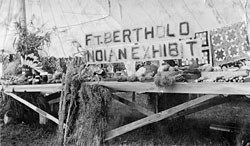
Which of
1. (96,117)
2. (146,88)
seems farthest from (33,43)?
(146,88)

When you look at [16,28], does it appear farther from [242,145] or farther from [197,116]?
[242,145]

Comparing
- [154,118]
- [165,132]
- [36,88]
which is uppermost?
[36,88]

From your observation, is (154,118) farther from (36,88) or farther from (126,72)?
(36,88)

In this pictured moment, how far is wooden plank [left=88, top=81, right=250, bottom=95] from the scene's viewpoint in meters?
2.19

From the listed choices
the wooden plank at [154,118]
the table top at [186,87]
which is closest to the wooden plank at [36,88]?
the table top at [186,87]

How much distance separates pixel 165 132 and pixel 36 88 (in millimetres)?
1667

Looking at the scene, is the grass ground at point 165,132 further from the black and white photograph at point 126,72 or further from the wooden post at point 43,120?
the wooden post at point 43,120

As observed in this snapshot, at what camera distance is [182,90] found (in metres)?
2.50

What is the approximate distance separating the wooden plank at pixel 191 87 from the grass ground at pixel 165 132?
50 cm

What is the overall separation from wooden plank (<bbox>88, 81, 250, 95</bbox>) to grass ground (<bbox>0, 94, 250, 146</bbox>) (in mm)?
498

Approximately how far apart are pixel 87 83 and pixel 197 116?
1856mm

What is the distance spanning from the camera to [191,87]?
246cm

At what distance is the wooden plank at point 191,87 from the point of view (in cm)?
219

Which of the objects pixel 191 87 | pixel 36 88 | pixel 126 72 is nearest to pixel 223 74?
pixel 191 87
